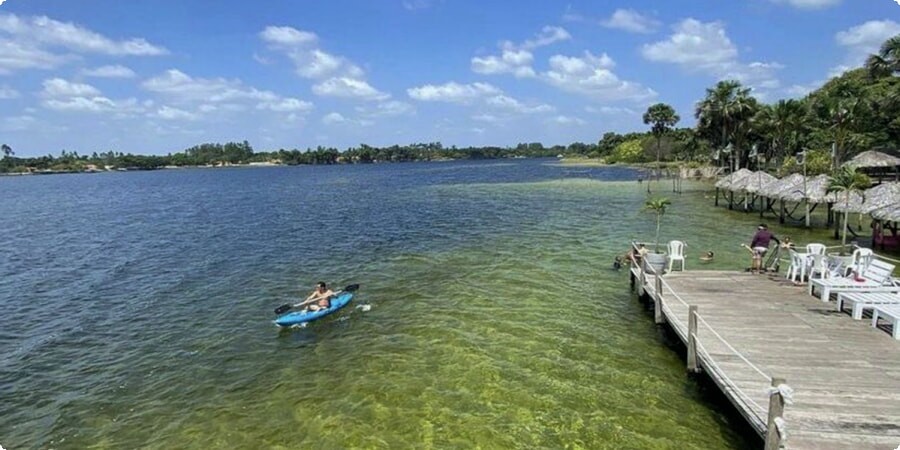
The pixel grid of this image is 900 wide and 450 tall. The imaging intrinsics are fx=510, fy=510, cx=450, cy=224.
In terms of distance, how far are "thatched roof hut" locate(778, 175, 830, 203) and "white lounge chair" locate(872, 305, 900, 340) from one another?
19.8 meters

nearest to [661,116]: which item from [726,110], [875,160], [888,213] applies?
[726,110]

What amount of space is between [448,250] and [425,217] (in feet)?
52.3

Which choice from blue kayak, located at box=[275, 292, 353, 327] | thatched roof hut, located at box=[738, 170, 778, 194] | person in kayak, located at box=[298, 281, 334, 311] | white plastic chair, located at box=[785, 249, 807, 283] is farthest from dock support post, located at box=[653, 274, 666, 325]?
thatched roof hut, located at box=[738, 170, 778, 194]

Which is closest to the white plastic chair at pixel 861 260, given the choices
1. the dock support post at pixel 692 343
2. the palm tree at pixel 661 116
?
the dock support post at pixel 692 343

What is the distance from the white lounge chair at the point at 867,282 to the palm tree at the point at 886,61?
193 ft

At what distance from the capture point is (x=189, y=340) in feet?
51.4

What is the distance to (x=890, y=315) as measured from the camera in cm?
1128

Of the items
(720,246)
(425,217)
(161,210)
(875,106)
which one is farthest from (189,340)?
(875,106)

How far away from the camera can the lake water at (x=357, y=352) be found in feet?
33.7

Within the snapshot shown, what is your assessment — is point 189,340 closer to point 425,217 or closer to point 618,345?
point 618,345

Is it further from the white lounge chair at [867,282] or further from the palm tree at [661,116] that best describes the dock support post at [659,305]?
the palm tree at [661,116]

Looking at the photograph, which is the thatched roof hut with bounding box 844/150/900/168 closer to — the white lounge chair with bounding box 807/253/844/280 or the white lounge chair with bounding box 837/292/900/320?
the white lounge chair with bounding box 807/253/844/280

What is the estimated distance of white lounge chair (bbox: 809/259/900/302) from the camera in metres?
13.1

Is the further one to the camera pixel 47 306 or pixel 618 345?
pixel 47 306
